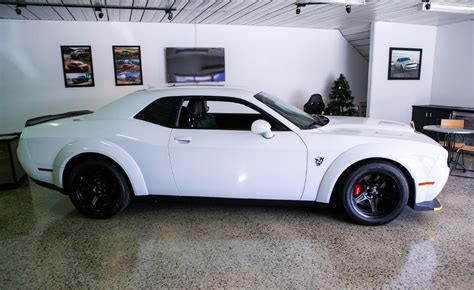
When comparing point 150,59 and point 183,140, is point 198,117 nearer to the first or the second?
point 183,140

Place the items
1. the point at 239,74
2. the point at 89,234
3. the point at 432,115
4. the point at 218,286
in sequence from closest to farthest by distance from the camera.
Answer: the point at 218,286
the point at 89,234
the point at 432,115
the point at 239,74

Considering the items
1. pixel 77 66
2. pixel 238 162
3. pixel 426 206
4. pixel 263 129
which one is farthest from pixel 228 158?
pixel 77 66

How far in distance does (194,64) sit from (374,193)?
4.80m

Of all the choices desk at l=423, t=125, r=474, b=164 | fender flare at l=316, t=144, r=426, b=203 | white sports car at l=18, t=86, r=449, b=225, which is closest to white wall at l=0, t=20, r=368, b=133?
desk at l=423, t=125, r=474, b=164

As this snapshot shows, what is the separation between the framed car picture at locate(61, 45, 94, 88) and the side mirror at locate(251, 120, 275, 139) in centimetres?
478

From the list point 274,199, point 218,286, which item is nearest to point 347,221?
point 274,199

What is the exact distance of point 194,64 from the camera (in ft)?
21.6

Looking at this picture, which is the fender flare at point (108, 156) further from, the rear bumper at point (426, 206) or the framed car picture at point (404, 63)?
the framed car picture at point (404, 63)

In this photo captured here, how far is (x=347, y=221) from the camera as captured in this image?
9.63ft

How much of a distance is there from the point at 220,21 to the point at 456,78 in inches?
193

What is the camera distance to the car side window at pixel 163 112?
2916 mm

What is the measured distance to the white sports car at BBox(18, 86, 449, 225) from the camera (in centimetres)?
271

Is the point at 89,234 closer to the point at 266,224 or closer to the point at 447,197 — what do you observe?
the point at 266,224

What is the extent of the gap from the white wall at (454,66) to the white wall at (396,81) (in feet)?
0.51
